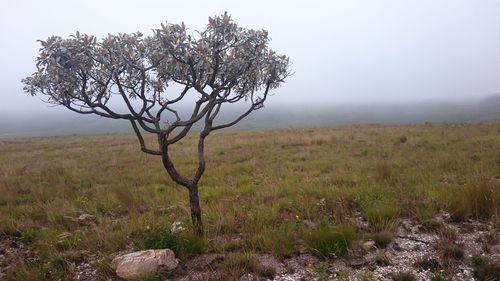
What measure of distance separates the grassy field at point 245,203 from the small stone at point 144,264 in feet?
1.01

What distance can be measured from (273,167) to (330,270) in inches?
386

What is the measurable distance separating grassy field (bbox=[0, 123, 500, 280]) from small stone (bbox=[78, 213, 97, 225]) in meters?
0.16

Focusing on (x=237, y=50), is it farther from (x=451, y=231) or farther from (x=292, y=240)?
(x=451, y=231)

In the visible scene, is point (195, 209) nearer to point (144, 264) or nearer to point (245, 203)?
point (144, 264)

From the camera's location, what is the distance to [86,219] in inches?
373

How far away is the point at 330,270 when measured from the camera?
6.36 metres

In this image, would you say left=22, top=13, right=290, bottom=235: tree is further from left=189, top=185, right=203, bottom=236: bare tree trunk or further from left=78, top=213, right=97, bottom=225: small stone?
left=78, top=213, right=97, bottom=225: small stone

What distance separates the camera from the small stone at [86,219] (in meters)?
Answer: 9.29

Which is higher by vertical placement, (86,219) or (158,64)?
(158,64)

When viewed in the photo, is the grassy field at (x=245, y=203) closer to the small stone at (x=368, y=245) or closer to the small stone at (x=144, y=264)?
the small stone at (x=368, y=245)

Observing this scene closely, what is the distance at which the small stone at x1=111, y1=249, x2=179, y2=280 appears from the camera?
20.4 feet

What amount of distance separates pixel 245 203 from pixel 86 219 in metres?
4.01

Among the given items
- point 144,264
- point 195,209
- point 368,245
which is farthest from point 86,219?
point 368,245

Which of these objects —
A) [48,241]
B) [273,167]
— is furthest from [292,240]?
[273,167]
